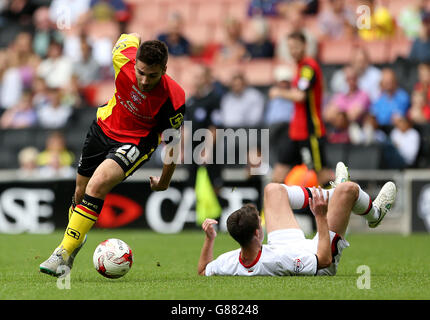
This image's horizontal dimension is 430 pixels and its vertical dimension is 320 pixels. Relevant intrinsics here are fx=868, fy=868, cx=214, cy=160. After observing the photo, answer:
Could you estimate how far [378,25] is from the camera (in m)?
14.6

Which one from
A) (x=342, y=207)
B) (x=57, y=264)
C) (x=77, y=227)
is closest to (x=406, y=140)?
(x=342, y=207)

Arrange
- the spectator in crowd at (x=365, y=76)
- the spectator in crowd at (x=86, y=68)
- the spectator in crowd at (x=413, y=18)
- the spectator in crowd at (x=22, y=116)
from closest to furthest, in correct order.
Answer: the spectator in crowd at (x=365, y=76)
the spectator in crowd at (x=413, y=18)
the spectator in crowd at (x=22, y=116)
the spectator in crowd at (x=86, y=68)

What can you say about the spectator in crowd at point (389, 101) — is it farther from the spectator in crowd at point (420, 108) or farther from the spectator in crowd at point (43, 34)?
the spectator in crowd at point (43, 34)

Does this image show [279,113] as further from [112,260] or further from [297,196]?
[112,260]

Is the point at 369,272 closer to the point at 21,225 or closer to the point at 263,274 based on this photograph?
the point at 263,274

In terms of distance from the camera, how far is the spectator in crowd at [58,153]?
45.0 ft

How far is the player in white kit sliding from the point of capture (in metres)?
6.26

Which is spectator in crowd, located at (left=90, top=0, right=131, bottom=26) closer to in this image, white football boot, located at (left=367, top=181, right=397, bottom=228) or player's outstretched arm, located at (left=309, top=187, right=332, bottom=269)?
white football boot, located at (left=367, top=181, right=397, bottom=228)

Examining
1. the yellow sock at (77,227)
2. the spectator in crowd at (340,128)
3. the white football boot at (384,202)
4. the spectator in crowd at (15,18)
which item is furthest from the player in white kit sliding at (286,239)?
the spectator in crowd at (15,18)

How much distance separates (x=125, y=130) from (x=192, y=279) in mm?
1265

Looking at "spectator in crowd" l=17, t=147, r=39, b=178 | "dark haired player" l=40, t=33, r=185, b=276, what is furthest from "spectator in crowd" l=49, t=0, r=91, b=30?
"dark haired player" l=40, t=33, r=185, b=276

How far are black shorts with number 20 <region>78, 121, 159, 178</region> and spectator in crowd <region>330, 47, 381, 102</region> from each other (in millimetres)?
7407

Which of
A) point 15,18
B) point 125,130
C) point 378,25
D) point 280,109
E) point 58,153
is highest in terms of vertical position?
point 15,18
